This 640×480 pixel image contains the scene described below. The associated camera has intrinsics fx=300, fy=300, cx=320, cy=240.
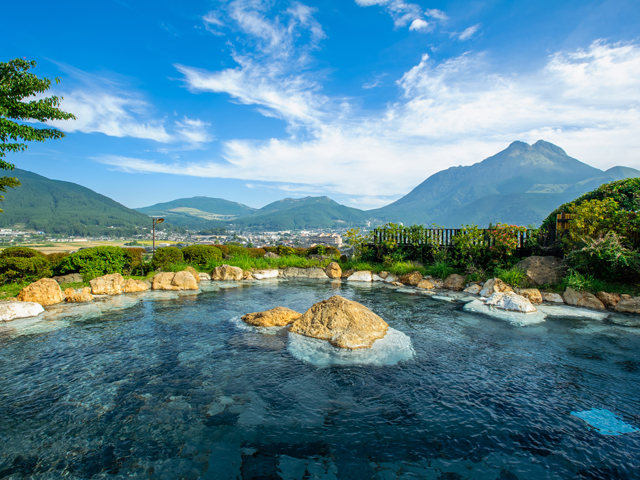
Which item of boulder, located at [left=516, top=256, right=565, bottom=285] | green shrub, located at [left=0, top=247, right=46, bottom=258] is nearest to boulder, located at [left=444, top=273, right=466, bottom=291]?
boulder, located at [left=516, top=256, right=565, bottom=285]

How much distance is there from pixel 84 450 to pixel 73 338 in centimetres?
497

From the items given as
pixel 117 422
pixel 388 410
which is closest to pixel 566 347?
pixel 388 410

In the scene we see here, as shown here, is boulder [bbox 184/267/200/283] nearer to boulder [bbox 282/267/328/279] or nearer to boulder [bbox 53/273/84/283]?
boulder [bbox 53/273/84/283]

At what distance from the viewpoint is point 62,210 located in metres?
122

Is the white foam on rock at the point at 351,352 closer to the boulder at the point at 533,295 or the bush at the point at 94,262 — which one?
the boulder at the point at 533,295

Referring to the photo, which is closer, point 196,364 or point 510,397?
point 510,397

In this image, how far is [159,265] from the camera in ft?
54.4

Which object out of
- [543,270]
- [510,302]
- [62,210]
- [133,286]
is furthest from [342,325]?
[62,210]

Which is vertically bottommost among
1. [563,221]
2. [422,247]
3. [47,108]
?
[422,247]

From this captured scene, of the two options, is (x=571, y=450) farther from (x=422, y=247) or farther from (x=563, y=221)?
(x=422, y=247)

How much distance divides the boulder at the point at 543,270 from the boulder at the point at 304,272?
10557mm

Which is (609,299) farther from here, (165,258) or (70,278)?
(70,278)

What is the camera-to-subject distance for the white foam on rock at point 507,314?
9070 millimetres

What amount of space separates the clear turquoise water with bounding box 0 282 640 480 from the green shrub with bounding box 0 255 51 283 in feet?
19.4
